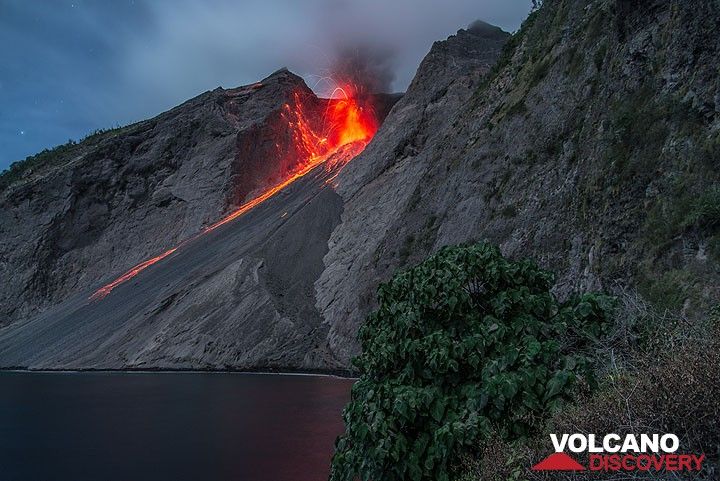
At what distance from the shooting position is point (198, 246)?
180ft

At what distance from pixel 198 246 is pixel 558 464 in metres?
54.4

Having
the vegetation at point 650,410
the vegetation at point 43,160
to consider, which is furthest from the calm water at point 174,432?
the vegetation at point 43,160

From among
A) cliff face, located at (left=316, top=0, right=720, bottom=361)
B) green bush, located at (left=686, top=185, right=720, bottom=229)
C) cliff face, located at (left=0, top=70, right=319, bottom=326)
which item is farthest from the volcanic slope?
green bush, located at (left=686, top=185, right=720, bottom=229)

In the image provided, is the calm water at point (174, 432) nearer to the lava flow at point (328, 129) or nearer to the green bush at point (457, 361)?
the green bush at point (457, 361)

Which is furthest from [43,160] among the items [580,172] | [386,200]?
[580,172]

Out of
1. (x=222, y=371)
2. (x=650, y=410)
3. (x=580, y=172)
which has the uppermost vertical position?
(x=580, y=172)

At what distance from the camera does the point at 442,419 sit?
5555 mm

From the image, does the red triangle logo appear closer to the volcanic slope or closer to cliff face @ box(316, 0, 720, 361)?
cliff face @ box(316, 0, 720, 361)

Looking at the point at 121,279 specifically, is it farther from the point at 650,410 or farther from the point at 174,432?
the point at 650,410

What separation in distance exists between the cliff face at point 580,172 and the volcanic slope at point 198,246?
4.35 meters

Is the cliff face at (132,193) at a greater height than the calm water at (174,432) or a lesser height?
greater

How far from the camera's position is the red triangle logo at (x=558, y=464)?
384 cm

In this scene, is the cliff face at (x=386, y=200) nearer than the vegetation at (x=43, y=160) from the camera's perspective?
Yes

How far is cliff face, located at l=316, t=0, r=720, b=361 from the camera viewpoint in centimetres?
1105
